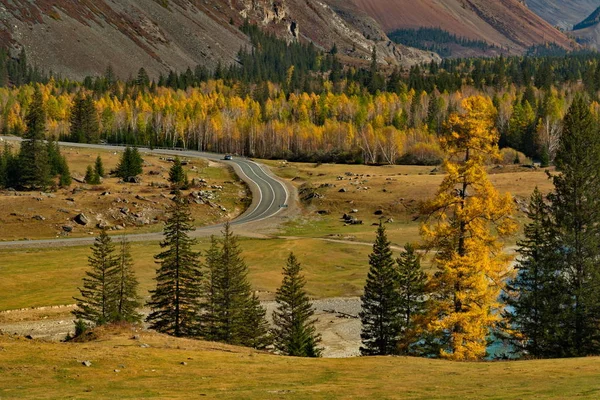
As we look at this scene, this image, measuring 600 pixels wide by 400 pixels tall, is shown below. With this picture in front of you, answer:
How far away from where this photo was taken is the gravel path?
62094mm

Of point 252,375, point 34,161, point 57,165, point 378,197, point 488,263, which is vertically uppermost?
point 34,161

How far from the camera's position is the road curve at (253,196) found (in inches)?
4117

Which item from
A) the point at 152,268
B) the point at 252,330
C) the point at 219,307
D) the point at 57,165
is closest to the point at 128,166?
the point at 57,165

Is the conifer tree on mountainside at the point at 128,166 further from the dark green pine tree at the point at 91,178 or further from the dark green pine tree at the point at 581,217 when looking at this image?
the dark green pine tree at the point at 581,217

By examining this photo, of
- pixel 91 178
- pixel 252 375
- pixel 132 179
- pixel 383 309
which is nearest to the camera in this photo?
pixel 252 375

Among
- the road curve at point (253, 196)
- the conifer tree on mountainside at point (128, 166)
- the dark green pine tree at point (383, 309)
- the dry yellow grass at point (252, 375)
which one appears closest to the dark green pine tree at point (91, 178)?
the conifer tree on mountainside at point (128, 166)

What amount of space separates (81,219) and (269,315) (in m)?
55.6

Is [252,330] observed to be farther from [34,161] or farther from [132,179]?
[132,179]

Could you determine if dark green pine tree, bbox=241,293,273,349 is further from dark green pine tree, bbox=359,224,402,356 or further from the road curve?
the road curve

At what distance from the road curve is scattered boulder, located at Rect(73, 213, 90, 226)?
8.00 metres

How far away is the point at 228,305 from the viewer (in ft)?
182

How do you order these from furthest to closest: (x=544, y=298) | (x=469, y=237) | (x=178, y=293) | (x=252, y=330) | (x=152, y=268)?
(x=152, y=268) → (x=252, y=330) → (x=178, y=293) → (x=544, y=298) → (x=469, y=237)

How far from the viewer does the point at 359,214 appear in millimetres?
130250

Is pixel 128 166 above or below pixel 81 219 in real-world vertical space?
above
